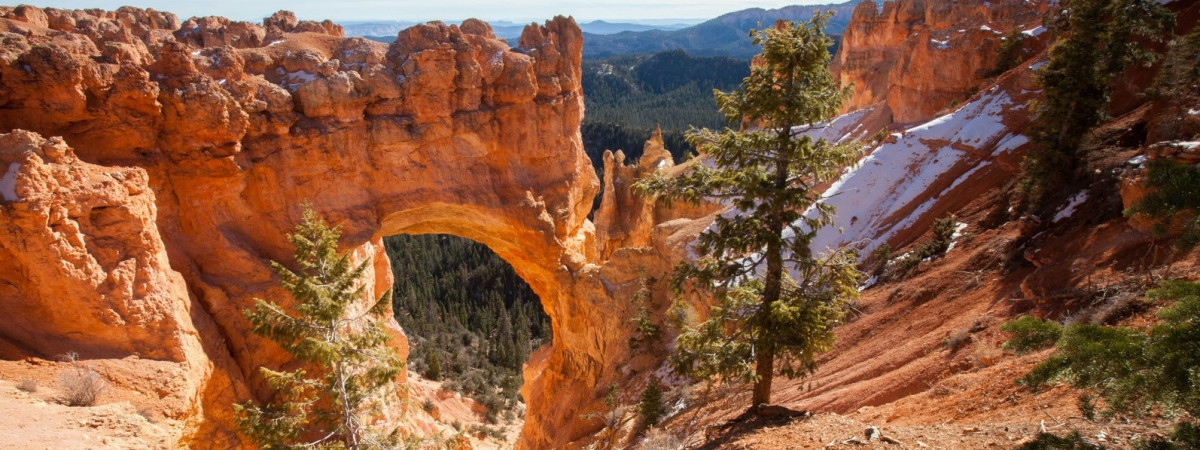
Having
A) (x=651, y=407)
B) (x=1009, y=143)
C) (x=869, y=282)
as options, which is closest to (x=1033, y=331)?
(x=651, y=407)

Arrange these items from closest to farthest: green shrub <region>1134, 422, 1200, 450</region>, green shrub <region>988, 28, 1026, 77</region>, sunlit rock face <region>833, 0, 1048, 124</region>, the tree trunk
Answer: green shrub <region>1134, 422, 1200, 450</region>, the tree trunk, green shrub <region>988, 28, 1026, 77</region>, sunlit rock face <region>833, 0, 1048, 124</region>

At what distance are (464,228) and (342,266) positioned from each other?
1289 cm

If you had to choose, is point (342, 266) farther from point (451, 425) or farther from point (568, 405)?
point (451, 425)

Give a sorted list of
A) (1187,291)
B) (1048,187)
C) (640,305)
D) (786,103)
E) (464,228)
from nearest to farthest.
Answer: (1187,291) → (786,103) → (1048,187) → (640,305) → (464,228)

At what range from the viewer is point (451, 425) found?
2988cm

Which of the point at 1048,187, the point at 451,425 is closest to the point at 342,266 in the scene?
the point at 1048,187

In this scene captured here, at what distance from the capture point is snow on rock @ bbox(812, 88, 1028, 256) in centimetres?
1936

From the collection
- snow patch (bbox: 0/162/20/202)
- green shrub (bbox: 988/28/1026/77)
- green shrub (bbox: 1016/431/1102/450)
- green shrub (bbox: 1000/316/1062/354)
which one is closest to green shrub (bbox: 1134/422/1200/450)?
green shrub (bbox: 1016/431/1102/450)

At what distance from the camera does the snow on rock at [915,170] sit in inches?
762

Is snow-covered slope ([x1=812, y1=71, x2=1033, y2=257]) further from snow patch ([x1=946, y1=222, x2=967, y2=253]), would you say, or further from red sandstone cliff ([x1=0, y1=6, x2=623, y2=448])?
red sandstone cliff ([x1=0, y1=6, x2=623, y2=448])

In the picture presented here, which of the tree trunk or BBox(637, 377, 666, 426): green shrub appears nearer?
the tree trunk

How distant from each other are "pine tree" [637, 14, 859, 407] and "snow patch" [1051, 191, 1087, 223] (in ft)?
23.6

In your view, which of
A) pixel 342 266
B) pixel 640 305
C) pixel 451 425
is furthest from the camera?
pixel 451 425

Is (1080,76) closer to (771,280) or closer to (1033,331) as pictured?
(771,280)
